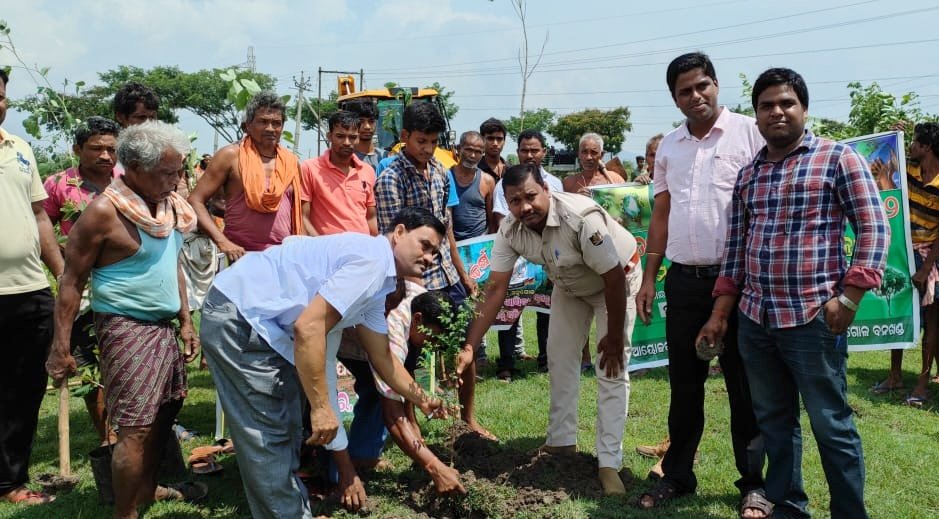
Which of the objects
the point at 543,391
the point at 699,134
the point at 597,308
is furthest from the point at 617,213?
the point at 699,134

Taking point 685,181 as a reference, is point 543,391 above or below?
below

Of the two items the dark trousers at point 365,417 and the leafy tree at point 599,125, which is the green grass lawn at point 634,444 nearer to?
the dark trousers at point 365,417

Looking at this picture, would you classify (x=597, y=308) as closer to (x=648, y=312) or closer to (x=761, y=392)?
(x=648, y=312)

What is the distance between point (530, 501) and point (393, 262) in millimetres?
1619

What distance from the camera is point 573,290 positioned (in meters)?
4.28

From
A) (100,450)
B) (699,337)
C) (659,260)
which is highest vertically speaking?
(659,260)

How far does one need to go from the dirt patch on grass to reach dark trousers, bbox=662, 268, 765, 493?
480 mm

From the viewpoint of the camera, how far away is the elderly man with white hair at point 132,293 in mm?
3348

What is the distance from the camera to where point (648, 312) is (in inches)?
158

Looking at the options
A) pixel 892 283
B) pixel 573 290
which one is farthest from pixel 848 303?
pixel 892 283

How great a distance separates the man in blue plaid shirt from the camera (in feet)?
16.8

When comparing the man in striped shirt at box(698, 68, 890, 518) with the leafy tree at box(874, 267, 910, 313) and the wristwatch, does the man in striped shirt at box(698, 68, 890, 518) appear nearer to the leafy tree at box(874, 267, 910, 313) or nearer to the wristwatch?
the wristwatch

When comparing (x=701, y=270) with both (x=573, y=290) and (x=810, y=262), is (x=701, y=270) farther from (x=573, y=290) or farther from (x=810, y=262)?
(x=573, y=290)

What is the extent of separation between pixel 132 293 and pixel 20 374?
1.31m
